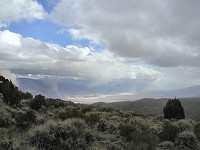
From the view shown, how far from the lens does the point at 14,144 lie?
603 inches

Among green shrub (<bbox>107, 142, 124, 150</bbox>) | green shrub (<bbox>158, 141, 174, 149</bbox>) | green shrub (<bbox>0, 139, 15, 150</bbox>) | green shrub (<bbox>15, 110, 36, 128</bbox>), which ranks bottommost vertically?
green shrub (<bbox>158, 141, 174, 149</bbox>)

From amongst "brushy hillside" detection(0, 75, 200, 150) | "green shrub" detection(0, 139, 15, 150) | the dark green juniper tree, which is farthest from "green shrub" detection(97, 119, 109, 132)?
the dark green juniper tree

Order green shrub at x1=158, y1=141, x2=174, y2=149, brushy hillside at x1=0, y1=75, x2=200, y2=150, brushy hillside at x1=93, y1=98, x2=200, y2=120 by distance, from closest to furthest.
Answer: brushy hillside at x1=0, y1=75, x2=200, y2=150, green shrub at x1=158, y1=141, x2=174, y2=149, brushy hillside at x1=93, y1=98, x2=200, y2=120

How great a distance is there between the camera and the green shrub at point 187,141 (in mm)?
22005

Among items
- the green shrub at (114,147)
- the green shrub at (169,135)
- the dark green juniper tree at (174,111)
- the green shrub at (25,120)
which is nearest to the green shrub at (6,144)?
the green shrub at (114,147)

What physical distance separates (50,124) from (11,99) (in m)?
17.3

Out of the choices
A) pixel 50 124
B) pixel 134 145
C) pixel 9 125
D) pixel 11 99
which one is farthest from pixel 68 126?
pixel 11 99

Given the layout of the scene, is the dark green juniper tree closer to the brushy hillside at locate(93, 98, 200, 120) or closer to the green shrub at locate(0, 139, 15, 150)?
the green shrub at locate(0, 139, 15, 150)

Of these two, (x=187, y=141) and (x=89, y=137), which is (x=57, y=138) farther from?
(x=187, y=141)

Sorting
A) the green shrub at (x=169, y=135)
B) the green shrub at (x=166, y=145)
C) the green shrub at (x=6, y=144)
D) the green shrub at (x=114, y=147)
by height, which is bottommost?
the green shrub at (x=166, y=145)

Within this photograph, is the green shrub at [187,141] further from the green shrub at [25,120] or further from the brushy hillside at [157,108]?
the brushy hillside at [157,108]

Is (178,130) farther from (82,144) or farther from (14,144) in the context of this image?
(14,144)

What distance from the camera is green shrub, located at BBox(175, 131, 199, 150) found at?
22005 millimetres

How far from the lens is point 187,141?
22.2m
